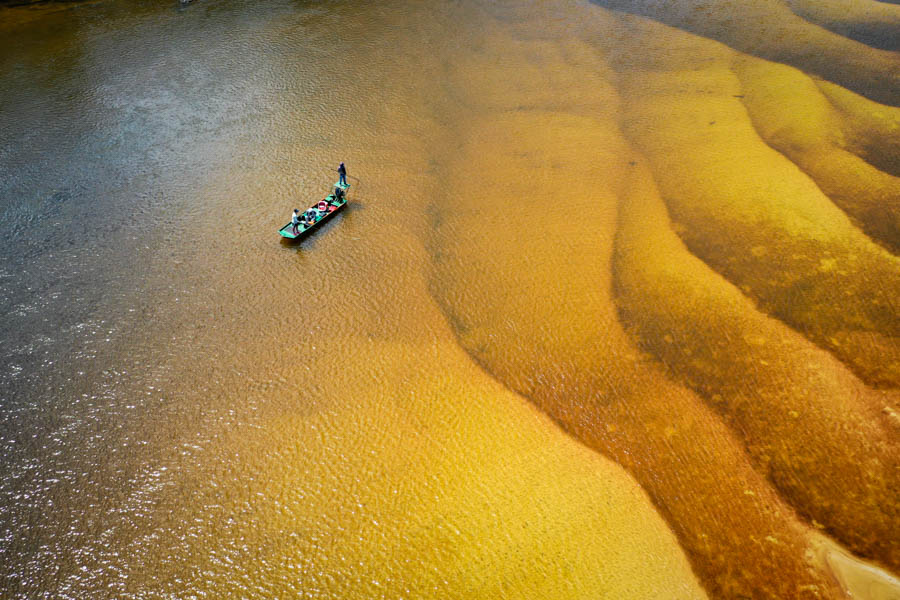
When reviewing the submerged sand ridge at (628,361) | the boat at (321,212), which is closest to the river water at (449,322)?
the submerged sand ridge at (628,361)

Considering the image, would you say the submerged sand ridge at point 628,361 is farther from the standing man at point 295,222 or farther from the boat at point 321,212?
the standing man at point 295,222

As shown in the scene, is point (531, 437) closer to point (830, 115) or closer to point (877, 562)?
point (877, 562)

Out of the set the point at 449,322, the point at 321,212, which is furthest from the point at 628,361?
the point at 321,212

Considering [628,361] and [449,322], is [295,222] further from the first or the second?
[628,361]

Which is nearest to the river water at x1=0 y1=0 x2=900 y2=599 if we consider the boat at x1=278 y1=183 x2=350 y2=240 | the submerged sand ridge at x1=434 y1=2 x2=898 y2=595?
the submerged sand ridge at x1=434 y1=2 x2=898 y2=595

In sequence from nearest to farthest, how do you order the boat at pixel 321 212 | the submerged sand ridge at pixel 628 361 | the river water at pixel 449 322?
1. the river water at pixel 449 322
2. the submerged sand ridge at pixel 628 361
3. the boat at pixel 321 212

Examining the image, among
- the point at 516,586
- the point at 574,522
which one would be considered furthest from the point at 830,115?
the point at 516,586
